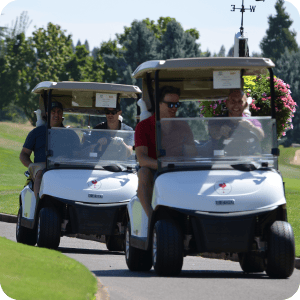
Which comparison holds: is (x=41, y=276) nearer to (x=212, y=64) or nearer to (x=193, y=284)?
(x=193, y=284)

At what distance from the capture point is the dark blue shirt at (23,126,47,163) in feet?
33.8

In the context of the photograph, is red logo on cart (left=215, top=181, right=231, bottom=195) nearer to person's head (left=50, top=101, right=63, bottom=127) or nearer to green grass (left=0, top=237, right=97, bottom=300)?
green grass (left=0, top=237, right=97, bottom=300)

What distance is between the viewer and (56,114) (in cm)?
1020

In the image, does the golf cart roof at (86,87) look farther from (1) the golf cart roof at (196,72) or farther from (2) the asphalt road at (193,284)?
(2) the asphalt road at (193,284)

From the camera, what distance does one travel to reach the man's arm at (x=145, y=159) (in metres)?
7.22

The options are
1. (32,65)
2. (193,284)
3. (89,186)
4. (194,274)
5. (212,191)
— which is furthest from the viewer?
(32,65)

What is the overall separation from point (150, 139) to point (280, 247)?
169 centimetres

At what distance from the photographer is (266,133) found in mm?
7434

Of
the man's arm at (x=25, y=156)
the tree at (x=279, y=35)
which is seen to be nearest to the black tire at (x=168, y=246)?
the man's arm at (x=25, y=156)

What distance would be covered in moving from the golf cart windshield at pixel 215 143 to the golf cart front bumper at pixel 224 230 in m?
0.74

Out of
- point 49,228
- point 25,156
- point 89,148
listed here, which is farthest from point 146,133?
point 25,156

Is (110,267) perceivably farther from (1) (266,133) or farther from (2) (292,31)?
(2) (292,31)

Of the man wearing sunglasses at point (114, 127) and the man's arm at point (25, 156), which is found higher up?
the man wearing sunglasses at point (114, 127)

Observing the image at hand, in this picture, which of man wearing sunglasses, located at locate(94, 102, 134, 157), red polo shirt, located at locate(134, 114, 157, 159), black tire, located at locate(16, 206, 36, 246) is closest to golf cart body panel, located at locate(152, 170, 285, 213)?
red polo shirt, located at locate(134, 114, 157, 159)
